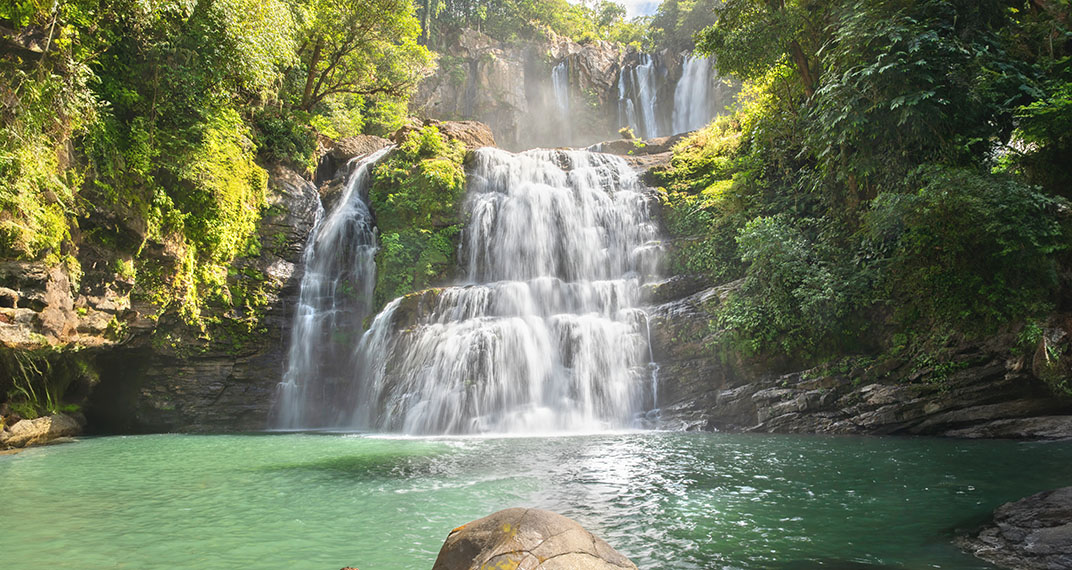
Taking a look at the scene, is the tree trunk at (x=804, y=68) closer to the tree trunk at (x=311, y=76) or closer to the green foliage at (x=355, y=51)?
the green foliage at (x=355, y=51)

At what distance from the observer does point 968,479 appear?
20.2 ft

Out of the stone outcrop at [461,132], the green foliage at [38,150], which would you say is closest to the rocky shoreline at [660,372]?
the green foliage at [38,150]

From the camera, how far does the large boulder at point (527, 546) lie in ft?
9.64

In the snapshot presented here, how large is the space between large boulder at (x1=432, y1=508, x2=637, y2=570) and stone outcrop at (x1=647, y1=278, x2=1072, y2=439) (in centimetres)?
885

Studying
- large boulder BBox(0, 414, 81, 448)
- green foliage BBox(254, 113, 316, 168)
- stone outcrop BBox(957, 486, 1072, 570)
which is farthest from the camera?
green foliage BBox(254, 113, 316, 168)

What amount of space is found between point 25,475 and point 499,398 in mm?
8285

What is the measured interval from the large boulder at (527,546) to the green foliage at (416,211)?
45.7ft

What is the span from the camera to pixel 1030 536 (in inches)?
159

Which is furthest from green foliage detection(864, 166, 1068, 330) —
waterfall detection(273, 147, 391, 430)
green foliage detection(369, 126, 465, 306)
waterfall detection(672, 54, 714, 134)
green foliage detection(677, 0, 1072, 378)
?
waterfall detection(672, 54, 714, 134)

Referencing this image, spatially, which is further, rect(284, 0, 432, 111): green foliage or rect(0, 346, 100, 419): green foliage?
rect(284, 0, 432, 111): green foliage

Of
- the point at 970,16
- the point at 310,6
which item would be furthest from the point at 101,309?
the point at 970,16

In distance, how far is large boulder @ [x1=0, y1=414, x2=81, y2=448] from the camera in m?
10.0

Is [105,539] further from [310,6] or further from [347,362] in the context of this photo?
[310,6]

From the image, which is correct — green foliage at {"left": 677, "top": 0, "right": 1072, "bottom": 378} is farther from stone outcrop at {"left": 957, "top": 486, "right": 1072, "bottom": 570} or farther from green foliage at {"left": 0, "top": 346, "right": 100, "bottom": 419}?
green foliage at {"left": 0, "top": 346, "right": 100, "bottom": 419}
